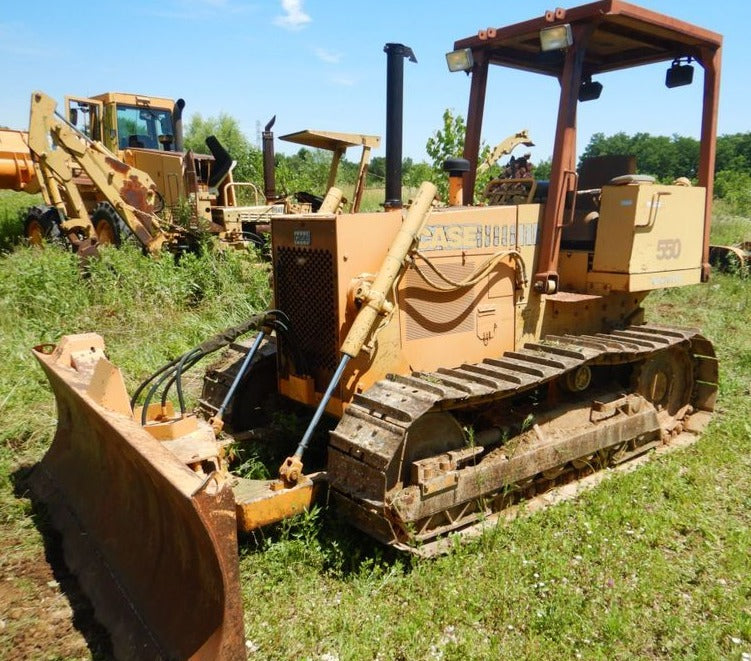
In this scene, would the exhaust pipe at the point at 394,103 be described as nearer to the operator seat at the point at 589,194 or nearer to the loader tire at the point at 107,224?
the operator seat at the point at 589,194

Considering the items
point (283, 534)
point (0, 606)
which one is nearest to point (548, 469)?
point (283, 534)

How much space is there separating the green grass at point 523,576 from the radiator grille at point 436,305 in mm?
1323

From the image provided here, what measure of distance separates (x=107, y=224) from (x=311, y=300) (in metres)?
7.46

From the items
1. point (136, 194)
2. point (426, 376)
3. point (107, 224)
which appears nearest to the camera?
point (426, 376)

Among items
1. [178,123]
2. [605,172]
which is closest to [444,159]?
[605,172]

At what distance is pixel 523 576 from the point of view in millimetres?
3586

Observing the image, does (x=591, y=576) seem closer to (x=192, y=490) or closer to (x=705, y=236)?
(x=192, y=490)

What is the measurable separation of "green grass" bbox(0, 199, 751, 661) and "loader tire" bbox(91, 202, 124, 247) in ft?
16.2

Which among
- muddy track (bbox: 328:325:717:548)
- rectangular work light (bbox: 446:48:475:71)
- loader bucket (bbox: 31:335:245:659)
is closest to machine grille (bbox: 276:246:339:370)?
muddy track (bbox: 328:325:717:548)

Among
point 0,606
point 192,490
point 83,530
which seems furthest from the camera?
point 83,530

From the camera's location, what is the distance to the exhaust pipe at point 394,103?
14.3 ft

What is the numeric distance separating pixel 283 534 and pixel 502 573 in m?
1.23

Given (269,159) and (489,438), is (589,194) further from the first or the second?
(269,159)

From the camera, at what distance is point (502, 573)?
358cm
